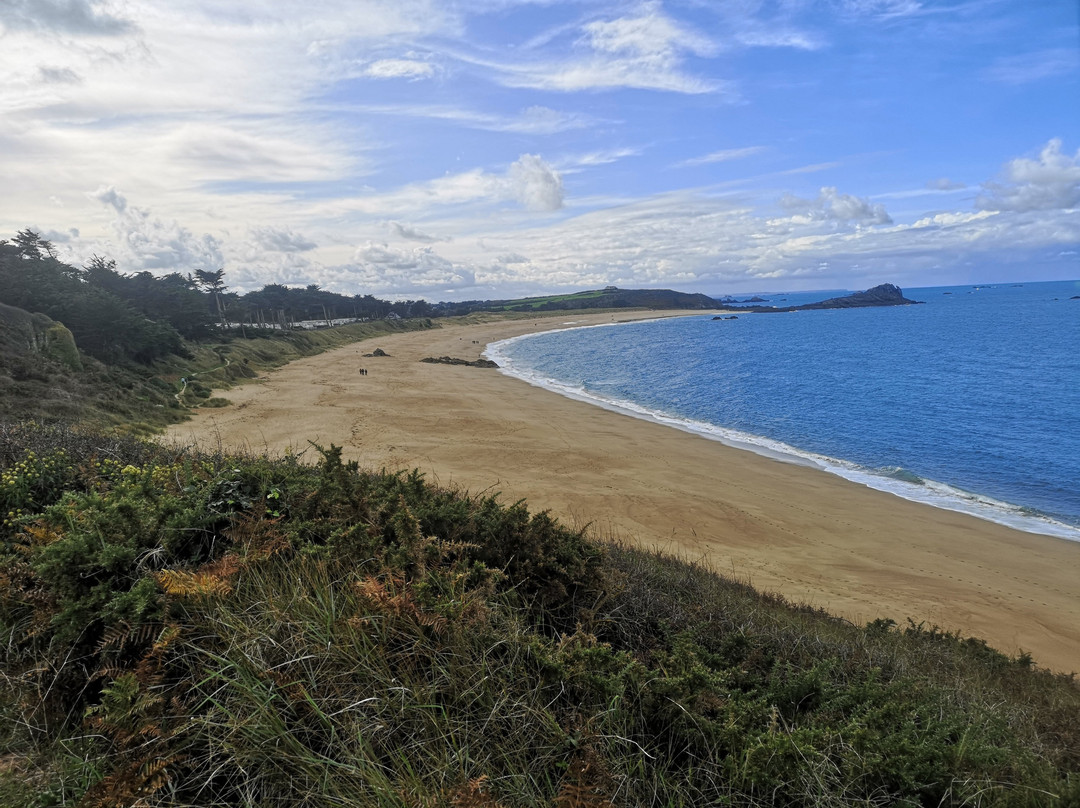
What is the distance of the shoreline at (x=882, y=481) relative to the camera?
1623 cm

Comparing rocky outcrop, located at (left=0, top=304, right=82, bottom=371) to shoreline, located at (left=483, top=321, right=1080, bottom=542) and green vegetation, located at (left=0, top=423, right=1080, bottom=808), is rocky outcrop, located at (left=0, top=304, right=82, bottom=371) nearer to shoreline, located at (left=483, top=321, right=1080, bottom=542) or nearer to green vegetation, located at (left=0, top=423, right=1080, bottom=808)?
green vegetation, located at (left=0, top=423, right=1080, bottom=808)

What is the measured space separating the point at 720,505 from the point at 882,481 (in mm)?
7794

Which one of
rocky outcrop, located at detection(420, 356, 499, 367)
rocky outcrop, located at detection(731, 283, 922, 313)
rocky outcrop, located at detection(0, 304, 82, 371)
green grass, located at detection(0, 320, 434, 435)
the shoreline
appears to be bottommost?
the shoreline

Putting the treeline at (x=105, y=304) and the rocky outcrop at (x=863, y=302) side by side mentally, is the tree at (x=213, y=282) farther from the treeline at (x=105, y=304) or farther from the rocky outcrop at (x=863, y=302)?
the rocky outcrop at (x=863, y=302)

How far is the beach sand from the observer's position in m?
11.2

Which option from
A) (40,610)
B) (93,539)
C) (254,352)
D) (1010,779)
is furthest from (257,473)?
(254,352)

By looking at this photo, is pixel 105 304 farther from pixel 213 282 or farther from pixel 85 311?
pixel 213 282

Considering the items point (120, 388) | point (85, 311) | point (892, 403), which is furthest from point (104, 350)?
point (892, 403)

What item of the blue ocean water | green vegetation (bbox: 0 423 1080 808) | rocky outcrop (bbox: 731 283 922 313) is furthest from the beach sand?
rocky outcrop (bbox: 731 283 922 313)

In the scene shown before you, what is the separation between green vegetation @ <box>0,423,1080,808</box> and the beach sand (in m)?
6.55

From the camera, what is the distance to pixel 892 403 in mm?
33781

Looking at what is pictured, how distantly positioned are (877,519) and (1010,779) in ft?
48.6

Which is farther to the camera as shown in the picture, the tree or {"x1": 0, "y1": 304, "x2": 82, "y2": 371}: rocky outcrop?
the tree

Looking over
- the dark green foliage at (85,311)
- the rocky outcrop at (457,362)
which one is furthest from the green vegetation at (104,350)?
the rocky outcrop at (457,362)
